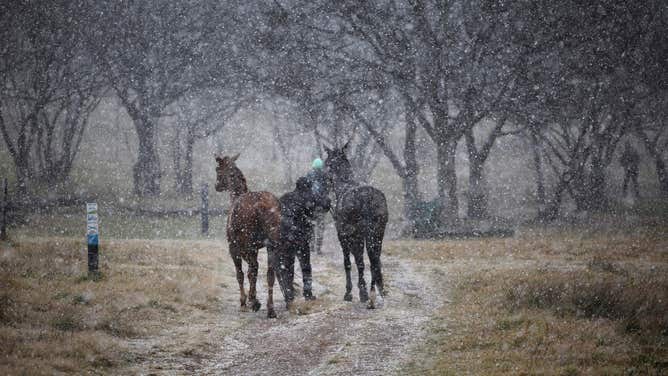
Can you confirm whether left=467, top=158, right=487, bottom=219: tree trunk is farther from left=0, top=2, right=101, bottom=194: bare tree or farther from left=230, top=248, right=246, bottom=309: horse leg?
left=0, top=2, right=101, bottom=194: bare tree

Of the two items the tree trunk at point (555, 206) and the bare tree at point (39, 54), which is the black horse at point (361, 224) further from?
the bare tree at point (39, 54)

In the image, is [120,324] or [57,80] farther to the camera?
[57,80]

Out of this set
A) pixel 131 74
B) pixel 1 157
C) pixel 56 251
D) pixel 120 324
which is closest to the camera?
pixel 120 324

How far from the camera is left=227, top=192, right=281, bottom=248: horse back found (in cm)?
1213

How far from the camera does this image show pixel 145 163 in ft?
125

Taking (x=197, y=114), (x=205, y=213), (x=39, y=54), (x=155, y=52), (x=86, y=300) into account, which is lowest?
(x=86, y=300)

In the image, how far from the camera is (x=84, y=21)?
1345 inches

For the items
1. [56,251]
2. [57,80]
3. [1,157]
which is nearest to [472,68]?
[56,251]

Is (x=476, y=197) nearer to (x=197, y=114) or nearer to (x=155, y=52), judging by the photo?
(x=155, y=52)

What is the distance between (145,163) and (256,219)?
27.4 metres

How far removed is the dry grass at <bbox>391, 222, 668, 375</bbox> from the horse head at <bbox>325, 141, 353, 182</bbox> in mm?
2998

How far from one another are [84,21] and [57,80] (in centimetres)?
350

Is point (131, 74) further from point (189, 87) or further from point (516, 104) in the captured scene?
point (516, 104)

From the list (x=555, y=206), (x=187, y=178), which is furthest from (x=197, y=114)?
(x=555, y=206)
